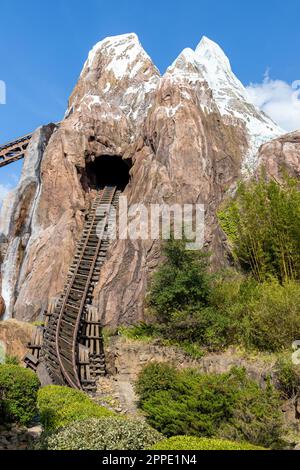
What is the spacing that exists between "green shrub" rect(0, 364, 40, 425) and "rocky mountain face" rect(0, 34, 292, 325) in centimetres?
634

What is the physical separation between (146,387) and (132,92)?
22.9 m

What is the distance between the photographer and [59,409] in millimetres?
7914

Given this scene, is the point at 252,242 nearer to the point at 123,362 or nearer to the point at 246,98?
the point at 123,362

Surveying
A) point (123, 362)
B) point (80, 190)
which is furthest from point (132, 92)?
point (123, 362)

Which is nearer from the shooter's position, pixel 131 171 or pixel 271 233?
pixel 271 233

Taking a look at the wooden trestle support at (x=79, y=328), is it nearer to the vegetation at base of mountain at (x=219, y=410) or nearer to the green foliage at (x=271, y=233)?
the vegetation at base of mountain at (x=219, y=410)

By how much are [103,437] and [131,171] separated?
→ 614 inches

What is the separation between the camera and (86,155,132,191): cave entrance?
75.6ft

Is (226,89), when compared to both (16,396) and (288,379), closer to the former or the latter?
(288,379)

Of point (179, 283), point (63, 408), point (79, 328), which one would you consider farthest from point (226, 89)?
point (63, 408)

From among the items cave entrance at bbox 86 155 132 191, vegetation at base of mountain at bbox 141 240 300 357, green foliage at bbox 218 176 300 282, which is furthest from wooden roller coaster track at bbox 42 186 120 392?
green foliage at bbox 218 176 300 282

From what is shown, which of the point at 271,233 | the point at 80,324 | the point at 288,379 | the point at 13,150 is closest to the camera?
the point at 288,379

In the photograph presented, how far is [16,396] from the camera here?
25.5 ft

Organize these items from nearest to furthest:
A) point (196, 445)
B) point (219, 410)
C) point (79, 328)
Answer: point (196, 445) < point (219, 410) < point (79, 328)
